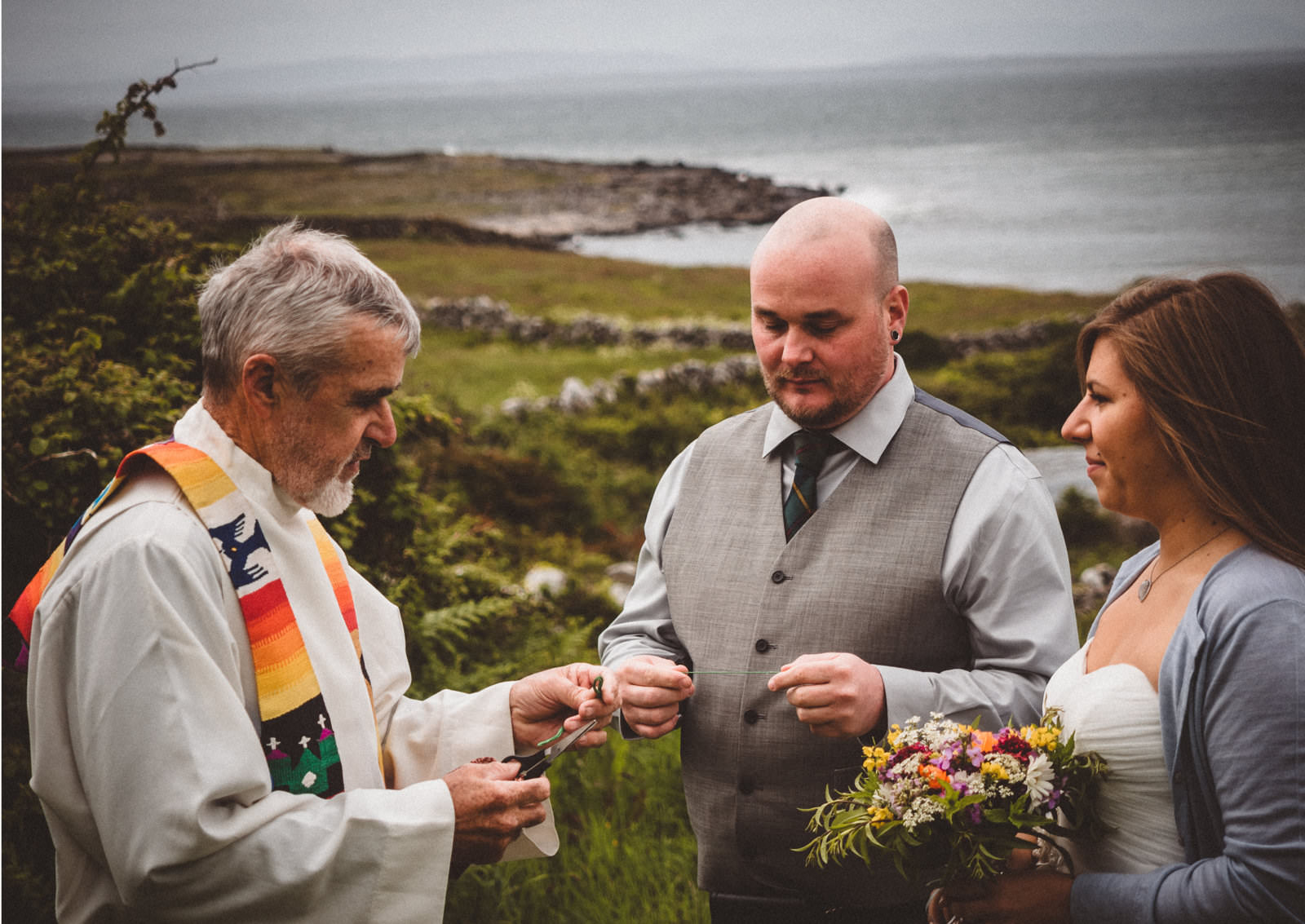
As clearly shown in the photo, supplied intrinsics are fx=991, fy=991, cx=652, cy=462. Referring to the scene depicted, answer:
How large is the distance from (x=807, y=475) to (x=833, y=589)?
338mm

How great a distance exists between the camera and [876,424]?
8.55 ft

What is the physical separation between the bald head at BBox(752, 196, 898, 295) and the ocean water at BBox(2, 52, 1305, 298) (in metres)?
10.2

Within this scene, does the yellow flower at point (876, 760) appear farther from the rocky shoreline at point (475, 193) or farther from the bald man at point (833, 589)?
the rocky shoreline at point (475, 193)

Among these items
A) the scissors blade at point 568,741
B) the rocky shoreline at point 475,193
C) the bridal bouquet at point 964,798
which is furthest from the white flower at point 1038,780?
the rocky shoreline at point 475,193

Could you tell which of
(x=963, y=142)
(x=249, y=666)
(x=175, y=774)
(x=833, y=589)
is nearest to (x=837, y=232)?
(x=833, y=589)

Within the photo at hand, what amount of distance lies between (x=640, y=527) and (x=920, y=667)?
8.14 metres

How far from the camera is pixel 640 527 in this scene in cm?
1056

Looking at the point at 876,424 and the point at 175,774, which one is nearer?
the point at 175,774

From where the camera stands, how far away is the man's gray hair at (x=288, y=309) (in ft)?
6.93

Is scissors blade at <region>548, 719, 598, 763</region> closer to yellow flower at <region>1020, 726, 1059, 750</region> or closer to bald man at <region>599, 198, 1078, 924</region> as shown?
bald man at <region>599, 198, 1078, 924</region>

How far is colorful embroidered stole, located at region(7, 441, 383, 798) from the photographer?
2072 millimetres

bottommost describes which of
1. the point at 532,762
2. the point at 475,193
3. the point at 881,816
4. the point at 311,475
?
the point at 532,762

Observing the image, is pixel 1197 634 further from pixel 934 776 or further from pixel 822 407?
pixel 822 407

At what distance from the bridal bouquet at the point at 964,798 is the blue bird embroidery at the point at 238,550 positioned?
4.17 ft
